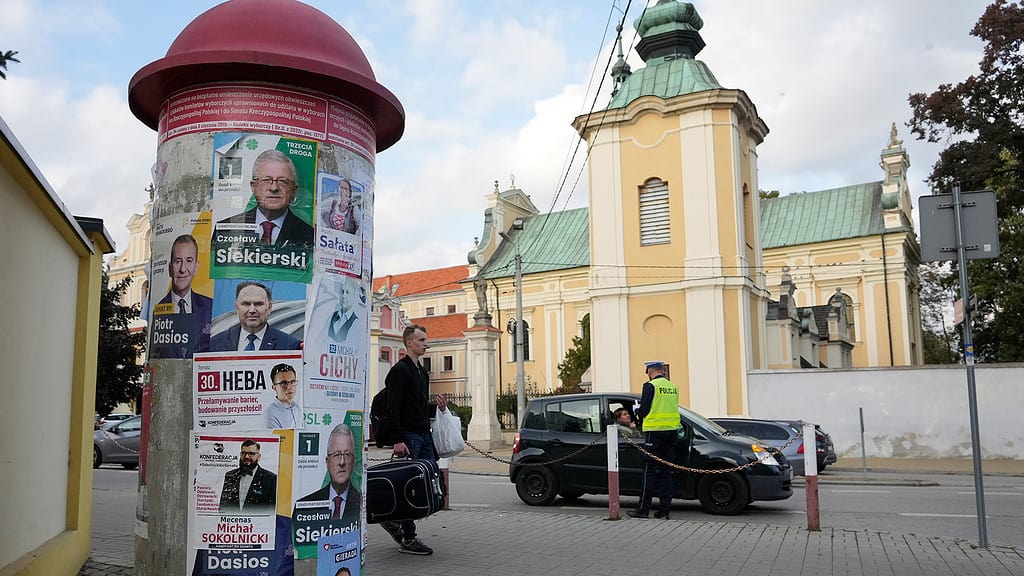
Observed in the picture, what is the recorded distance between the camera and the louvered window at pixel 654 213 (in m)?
31.4

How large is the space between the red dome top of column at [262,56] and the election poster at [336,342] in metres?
1.15

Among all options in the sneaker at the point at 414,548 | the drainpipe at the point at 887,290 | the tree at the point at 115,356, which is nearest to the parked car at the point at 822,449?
the sneaker at the point at 414,548

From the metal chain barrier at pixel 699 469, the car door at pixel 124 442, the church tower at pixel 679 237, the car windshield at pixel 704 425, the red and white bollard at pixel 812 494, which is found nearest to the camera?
the red and white bollard at pixel 812 494

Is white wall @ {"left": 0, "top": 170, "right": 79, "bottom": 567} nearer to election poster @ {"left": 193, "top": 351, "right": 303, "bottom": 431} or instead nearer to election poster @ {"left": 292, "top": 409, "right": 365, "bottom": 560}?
election poster @ {"left": 193, "top": 351, "right": 303, "bottom": 431}

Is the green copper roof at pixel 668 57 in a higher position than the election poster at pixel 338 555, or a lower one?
higher

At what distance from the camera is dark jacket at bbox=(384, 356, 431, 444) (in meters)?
7.94

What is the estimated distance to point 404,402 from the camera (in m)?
7.99

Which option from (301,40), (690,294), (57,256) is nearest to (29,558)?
(57,256)

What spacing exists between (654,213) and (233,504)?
28001 mm

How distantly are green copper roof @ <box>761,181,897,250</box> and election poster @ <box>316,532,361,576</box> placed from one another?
51.4 meters

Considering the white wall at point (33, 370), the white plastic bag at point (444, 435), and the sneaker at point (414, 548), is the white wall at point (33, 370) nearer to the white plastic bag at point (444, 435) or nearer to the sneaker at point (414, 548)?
the sneaker at point (414, 548)

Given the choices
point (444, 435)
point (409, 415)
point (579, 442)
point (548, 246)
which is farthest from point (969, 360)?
point (548, 246)

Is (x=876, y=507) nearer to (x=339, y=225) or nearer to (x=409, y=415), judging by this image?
(x=409, y=415)

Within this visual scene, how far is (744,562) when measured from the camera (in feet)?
25.6
